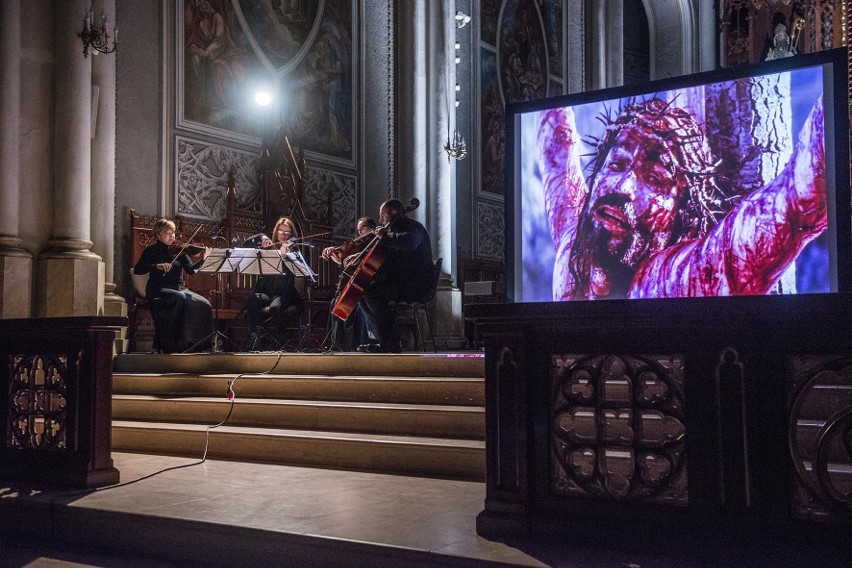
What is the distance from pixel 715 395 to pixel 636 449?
0.33m

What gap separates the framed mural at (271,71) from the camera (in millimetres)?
9984

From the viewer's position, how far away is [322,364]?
6340 millimetres

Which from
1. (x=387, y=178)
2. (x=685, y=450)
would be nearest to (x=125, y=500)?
(x=685, y=450)

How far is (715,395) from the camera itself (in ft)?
9.23

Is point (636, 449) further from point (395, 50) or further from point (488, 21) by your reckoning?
point (488, 21)

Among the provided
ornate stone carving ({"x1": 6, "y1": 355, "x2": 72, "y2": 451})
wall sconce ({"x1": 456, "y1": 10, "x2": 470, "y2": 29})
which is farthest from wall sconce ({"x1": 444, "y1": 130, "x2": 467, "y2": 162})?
ornate stone carving ({"x1": 6, "y1": 355, "x2": 72, "y2": 451})

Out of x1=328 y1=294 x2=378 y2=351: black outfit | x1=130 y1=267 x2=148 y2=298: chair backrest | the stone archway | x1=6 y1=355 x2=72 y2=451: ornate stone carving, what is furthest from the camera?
the stone archway

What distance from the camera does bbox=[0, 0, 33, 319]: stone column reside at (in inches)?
287

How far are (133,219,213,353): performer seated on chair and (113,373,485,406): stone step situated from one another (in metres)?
1.13

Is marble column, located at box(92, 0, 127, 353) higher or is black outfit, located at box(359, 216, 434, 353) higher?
marble column, located at box(92, 0, 127, 353)

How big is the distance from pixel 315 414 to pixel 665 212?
105 inches

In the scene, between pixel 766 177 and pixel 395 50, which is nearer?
pixel 766 177

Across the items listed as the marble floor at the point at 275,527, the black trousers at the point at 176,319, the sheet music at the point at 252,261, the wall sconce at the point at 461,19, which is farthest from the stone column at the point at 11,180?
the wall sconce at the point at 461,19

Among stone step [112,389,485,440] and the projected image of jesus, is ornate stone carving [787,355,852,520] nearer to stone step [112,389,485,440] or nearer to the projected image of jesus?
stone step [112,389,485,440]
